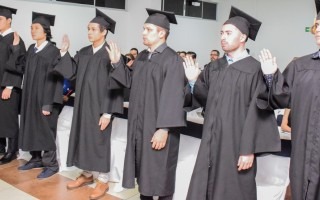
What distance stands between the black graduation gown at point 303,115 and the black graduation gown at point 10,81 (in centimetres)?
300

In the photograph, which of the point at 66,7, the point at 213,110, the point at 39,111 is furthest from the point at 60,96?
the point at 66,7

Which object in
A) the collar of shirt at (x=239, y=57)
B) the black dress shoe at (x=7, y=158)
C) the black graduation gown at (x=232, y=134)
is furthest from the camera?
the black dress shoe at (x=7, y=158)

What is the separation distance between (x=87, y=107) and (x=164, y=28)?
3.60ft

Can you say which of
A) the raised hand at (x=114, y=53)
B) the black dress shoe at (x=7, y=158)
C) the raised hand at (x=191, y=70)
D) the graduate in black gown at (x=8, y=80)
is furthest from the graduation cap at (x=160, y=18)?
the black dress shoe at (x=7, y=158)

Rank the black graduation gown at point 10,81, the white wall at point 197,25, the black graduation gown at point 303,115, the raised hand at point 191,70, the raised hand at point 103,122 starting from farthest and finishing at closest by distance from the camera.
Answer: the white wall at point 197,25 < the black graduation gown at point 10,81 < the raised hand at point 103,122 < the raised hand at point 191,70 < the black graduation gown at point 303,115

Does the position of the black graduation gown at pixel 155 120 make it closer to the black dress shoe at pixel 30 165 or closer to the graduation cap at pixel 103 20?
the graduation cap at pixel 103 20

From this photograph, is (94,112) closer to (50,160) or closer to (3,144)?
(50,160)

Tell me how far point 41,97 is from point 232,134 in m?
2.34

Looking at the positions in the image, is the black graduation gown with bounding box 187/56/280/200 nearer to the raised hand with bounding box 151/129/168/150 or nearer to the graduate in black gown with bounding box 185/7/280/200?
the graduate in black gown with bounding box 185/7/280/200

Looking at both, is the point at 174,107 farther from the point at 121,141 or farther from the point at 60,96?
the point at 60,96

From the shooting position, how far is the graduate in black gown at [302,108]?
186cm

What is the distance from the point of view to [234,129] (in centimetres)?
212

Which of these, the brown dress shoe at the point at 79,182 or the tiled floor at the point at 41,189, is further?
the brown dress shoe at the point at 79,182

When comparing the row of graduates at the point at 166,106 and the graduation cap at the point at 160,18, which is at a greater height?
the graduation cap at the point at 160,18
